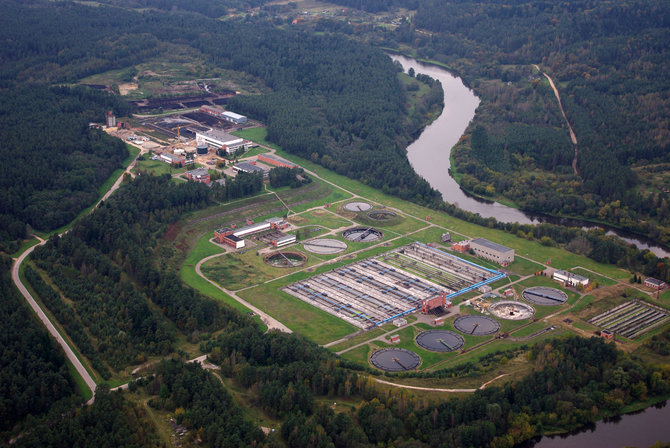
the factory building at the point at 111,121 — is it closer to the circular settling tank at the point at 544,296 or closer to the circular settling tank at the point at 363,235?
the circular settling tank at the point at 363,235

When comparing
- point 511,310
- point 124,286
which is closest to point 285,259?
point 124,286

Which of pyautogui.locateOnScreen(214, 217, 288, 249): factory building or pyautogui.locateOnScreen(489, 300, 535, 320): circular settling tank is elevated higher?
pyautogui.locateOnScreen(489, 300, 535, 320): circular settling tank

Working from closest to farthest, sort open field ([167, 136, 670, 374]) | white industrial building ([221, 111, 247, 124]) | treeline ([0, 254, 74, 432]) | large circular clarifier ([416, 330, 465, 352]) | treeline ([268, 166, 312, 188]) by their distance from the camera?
treeline ([0, 254, 74, 432]) < large circular clarifier ([416, 330, 465, 352]) < open field ([167, 136, 670, 374]) < treeline ([268, 166, 312, 188]) < white industrial building ([221, 111, 247, 124])

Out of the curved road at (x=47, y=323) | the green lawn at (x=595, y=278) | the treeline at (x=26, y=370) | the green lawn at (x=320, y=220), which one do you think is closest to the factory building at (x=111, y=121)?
the curved road at (x=47, y=323)

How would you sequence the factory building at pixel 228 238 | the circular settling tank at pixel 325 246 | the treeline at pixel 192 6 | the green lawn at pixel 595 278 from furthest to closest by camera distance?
the treeline at pixel 192 6, the factory building at pixel 228 238, the circular settling tank at pixel 325 246, the green lawn at pixel 595 278

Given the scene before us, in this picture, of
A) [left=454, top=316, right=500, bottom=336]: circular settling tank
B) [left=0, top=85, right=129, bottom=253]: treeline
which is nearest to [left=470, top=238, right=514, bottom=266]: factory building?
[left=454, top=316, right=500, bottom=336]: circular settling tank

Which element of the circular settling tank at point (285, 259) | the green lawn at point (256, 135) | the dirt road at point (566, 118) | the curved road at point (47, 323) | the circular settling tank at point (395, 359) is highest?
the dirt road at point (566, 118)

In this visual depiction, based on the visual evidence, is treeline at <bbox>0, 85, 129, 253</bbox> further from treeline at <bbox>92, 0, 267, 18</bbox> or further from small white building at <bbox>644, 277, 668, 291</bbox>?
treeline at <bbox>92, 0, 267, 18</bbox>
